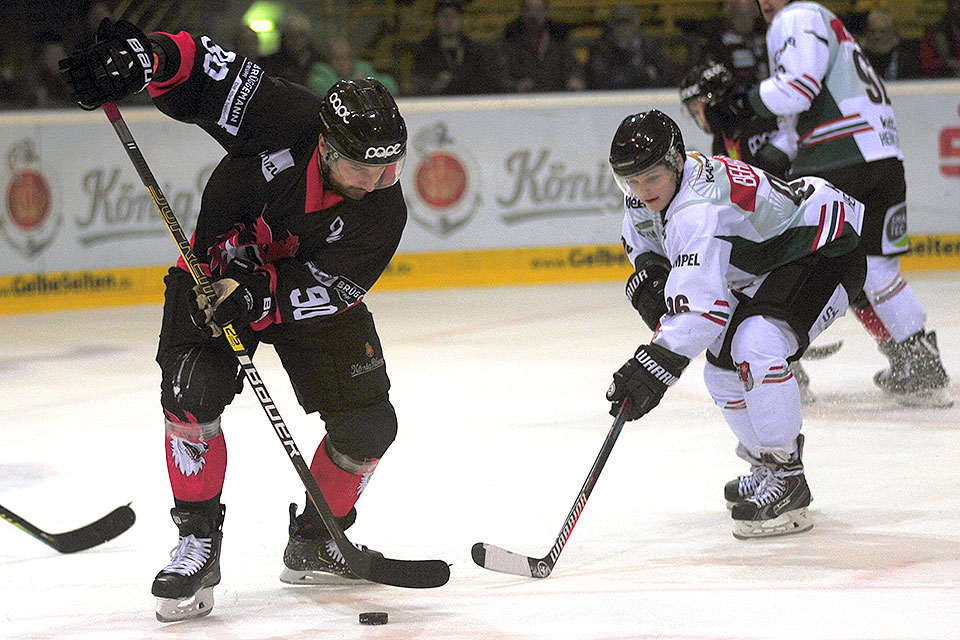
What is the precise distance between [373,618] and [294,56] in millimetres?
5383

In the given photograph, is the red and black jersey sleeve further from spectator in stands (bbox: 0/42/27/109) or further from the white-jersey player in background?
spectator in stands (bbox: 0/42/27/109)

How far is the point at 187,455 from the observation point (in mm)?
2342

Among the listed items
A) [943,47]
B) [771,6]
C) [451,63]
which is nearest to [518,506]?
[771,6]

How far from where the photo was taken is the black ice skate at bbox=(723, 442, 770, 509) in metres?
2.94

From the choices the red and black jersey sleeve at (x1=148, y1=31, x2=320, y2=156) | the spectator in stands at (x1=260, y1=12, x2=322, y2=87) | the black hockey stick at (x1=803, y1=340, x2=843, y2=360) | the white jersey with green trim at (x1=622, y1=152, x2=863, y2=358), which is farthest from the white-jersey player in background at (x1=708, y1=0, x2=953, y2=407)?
the spectator in stands at (x1=260, y1=12, x2=322, y2=87)

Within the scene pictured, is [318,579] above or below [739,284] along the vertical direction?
below

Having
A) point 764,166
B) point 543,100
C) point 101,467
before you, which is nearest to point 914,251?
point 543,100

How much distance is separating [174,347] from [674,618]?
3.42 ft

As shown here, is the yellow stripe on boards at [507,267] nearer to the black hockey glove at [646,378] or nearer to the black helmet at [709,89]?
the black helmet at [709,89]

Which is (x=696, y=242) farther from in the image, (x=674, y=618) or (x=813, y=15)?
(x=813, y=15)

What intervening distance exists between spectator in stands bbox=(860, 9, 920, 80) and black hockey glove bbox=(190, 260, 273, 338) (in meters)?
5.60

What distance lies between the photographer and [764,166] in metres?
4.34

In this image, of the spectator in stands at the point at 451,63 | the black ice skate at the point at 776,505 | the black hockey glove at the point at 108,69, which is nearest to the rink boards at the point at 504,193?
the spectator in stands at the point at 451,63

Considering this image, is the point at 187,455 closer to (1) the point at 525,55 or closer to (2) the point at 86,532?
(2) the point at 86,532
